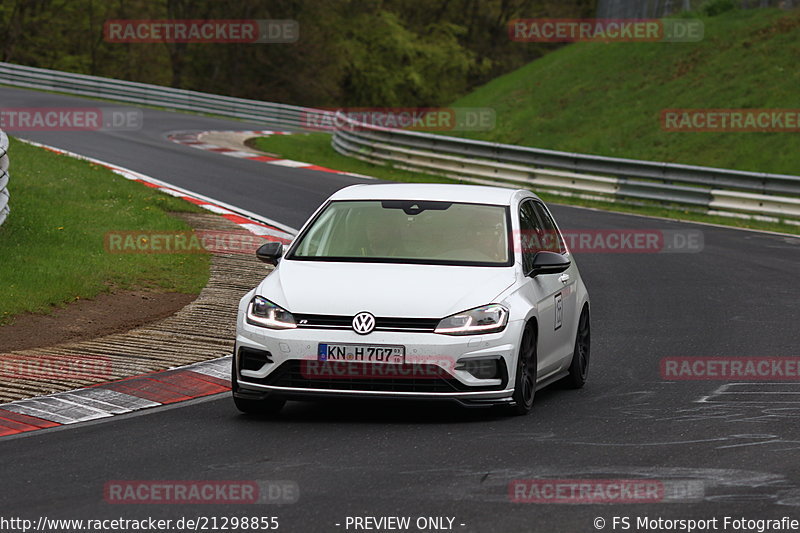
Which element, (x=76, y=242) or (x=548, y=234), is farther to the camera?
(x=76, y=242)

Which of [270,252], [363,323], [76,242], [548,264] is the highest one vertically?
[548,264]

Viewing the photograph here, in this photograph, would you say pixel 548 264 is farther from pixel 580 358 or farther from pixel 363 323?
pixel 363 323

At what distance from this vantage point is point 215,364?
10.8m

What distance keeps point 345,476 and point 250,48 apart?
2215 inches

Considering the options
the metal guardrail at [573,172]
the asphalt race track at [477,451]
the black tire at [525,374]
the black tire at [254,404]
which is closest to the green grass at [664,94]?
the metal guardrail at [573,172]

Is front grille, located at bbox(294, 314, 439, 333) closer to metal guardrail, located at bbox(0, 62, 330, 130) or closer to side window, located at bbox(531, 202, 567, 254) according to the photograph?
side window, located at bbox(531, 202, 567, 254)

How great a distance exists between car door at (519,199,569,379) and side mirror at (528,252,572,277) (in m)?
0.08

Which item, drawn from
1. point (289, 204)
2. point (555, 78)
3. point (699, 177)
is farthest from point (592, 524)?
point (555, 78)

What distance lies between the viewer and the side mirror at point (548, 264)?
922 centimetres

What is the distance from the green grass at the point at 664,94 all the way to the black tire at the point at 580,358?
18.2 meters

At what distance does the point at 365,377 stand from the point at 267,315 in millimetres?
794

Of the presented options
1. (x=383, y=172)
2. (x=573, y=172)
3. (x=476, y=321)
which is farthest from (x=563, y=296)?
(x=383, y=172)

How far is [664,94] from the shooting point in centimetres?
3425

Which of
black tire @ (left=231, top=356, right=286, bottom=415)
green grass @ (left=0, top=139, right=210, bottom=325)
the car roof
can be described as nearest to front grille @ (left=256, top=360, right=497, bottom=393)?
black tire @ (left=231, top=356, right=286, bottom=415)
